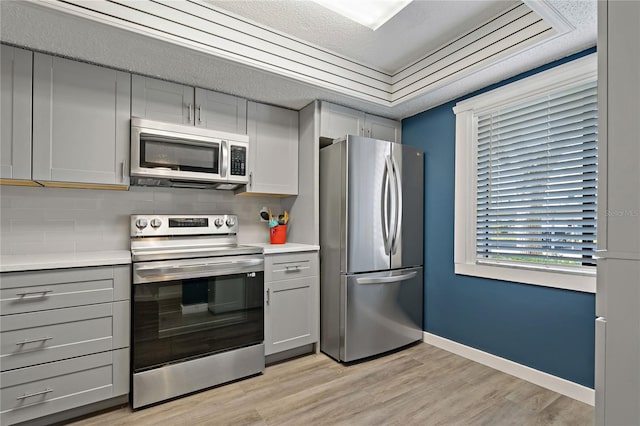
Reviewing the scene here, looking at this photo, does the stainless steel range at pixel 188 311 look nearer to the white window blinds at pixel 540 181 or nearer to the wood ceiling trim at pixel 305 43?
the wood ceiling trim at pixel 305 43

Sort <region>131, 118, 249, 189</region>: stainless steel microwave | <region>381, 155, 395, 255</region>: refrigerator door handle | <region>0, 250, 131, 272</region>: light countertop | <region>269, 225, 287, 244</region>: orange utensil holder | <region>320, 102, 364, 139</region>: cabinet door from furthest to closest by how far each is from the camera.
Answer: <region>269, 225, 287, 244</region>: orange utensil holder → <region>320, 102, 364, 139</region>: cabinet door → <region>381, 155, 395, 255</region>: refrigerator door handle → <region>131, 118, 249, 189</region>: stainless steel microwave → <region>0, 250, 131, 272</region>: light countertop

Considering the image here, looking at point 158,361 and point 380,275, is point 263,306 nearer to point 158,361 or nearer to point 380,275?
point 158,361

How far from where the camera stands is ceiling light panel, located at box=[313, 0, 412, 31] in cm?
201

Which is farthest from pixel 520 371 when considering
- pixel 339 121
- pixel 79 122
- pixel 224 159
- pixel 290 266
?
pixel 79 122

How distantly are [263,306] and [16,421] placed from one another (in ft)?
4.82

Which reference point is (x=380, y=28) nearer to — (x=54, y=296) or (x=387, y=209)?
(x=387, y=209)

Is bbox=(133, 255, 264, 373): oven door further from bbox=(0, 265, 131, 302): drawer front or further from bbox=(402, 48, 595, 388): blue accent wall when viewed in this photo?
bbox=(402, 48, 595, 388): blue accent wall

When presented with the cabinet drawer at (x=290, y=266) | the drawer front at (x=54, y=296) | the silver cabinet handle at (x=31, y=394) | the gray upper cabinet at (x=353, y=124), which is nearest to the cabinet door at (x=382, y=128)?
the gray upper cabinet at (x=353, y=124)

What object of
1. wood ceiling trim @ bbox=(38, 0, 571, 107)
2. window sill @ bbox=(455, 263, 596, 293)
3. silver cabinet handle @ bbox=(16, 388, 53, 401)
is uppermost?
wood ceiling trim @ bbox=(38, 0, 571, 107)

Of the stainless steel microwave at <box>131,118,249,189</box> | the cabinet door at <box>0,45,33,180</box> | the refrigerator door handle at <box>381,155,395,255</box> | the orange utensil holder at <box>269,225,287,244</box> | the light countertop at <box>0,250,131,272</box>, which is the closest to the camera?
the light countertop at <box>0,250,131,272</box>

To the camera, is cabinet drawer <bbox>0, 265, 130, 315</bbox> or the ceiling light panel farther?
the ceiling light panel

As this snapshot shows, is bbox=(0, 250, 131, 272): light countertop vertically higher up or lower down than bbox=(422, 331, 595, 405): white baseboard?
higher up

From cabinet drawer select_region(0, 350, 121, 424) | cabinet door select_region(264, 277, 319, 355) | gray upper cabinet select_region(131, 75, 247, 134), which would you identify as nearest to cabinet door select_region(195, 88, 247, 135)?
gray upper cabinet select_region(131, 75, 247, 134)

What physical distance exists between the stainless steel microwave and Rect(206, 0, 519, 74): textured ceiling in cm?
89
